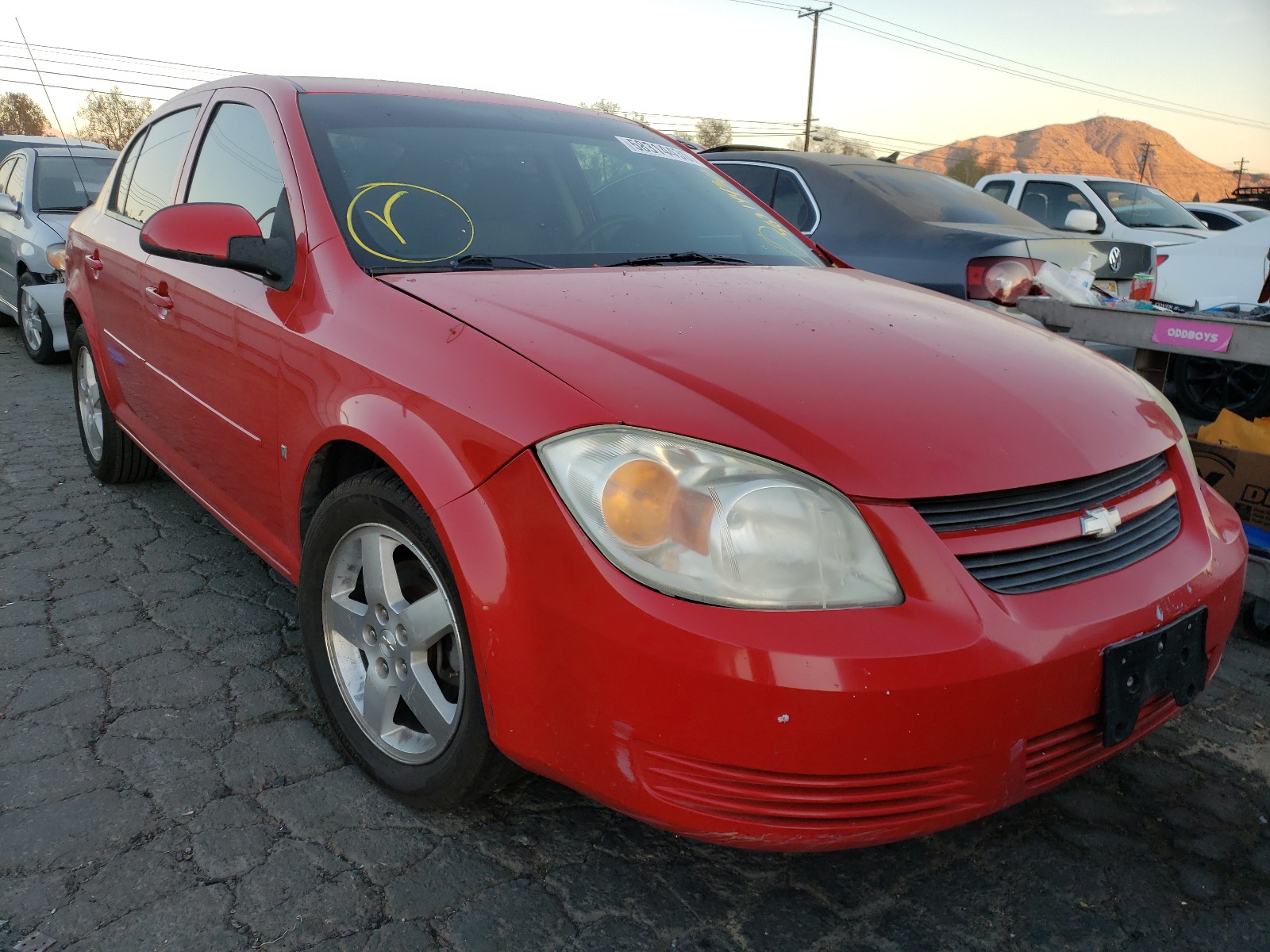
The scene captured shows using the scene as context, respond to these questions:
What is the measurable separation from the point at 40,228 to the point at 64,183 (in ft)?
3.05

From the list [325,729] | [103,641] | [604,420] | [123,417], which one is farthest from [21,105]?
[604,420]

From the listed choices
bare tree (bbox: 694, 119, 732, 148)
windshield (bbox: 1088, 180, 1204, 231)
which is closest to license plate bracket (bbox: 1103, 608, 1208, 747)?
windshield (bbox: 1088, 180, 1204, 231)

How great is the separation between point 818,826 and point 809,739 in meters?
0.16

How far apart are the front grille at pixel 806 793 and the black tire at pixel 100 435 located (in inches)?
131

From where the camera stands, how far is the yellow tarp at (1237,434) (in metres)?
3.19

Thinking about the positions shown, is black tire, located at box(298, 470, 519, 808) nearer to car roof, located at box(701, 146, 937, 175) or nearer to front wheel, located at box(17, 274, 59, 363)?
car roof, located at box(701, 146, 937, 175)

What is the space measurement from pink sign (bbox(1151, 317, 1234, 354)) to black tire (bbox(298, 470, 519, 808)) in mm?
2623

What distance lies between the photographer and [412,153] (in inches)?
98.9

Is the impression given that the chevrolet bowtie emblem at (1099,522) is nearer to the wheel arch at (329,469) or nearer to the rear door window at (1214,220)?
the wheel arch at (329,469)

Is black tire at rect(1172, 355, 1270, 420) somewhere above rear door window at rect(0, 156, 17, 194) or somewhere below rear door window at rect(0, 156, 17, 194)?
below

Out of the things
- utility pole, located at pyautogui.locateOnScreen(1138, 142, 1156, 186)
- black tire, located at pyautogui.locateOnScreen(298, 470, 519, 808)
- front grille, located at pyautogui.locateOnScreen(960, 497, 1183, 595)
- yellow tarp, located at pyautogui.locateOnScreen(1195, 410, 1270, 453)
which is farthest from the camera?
utility pole, located at pyautogui.locateOnScreen(1138, 142, 1156, 186)

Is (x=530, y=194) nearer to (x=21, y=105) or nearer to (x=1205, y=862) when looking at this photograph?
(x=1205, y=862)

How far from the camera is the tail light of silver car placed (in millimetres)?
4605

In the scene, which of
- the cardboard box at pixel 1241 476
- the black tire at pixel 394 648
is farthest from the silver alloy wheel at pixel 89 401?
the cardboard box at pixel 1241 476
